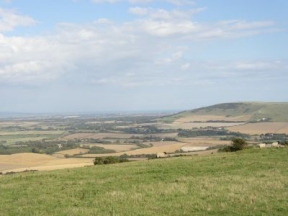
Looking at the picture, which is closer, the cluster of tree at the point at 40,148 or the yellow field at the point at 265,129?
the cluster of tree at the point at 40,148

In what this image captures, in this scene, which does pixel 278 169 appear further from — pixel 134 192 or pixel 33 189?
pixel 33 189

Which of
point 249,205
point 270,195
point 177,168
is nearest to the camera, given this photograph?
point 249,205

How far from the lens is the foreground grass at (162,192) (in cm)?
1530

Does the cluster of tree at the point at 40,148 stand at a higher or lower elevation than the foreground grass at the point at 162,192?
lower

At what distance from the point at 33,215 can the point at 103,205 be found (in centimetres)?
288

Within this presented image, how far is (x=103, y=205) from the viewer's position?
16641 mm

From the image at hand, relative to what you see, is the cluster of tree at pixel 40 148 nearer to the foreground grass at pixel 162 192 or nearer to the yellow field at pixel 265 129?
the yellow field at pixel 265 129

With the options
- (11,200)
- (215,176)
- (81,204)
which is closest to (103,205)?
(81,204)

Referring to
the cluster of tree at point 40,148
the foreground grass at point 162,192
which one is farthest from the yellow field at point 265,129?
the foreground grass at point 162,192

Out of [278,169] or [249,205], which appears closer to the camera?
[249,205]

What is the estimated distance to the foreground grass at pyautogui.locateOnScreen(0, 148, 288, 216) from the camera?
15.3 meters

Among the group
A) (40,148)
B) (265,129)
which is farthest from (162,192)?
(265,129)

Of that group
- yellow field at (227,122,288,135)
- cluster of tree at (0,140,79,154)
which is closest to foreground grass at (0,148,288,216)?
cluster of tree at (0,140,79,154)

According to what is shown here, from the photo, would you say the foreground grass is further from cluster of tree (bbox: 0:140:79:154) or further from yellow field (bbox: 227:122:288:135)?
yellow field (bbox: 227:122:288:135)
